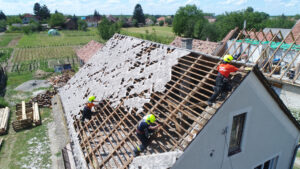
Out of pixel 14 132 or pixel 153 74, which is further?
pixel 14 132

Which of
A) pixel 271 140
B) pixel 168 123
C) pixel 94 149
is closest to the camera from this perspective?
pixel 168 123

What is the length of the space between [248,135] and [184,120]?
2.54 meters

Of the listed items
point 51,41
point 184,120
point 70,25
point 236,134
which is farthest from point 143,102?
point 70,25

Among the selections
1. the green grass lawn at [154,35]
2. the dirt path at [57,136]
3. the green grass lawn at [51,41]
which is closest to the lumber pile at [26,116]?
the dirt path at [57,136]

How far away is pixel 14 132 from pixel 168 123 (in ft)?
45.5

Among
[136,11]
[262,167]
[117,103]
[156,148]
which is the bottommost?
[262,167]

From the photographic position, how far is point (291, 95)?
13.1 meters

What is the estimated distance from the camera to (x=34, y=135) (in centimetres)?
1382

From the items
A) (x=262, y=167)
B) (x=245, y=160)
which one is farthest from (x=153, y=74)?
(x=262, y=167)

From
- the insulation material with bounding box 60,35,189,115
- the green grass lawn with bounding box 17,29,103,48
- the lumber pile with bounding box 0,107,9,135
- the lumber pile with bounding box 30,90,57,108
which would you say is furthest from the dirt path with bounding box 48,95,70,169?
the green grass lawn with bounding box 17,29,103,48

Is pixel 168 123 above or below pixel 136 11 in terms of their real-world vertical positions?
below

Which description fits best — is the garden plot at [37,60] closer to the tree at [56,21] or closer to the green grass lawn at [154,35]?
the green grass lawn at [154,35]

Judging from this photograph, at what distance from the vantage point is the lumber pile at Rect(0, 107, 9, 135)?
14175 millimetres

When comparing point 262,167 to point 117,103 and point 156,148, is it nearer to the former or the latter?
point 156,148
